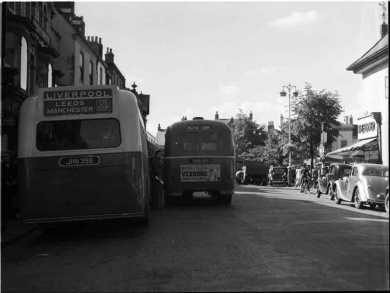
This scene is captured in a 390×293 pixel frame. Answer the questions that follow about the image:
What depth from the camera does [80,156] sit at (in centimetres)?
913

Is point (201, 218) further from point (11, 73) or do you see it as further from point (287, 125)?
point (287, 125)

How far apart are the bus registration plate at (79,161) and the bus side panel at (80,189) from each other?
0.07 metres

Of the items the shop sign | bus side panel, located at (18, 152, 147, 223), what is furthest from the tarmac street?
the shop sign

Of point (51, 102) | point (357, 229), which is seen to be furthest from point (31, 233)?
point (357, 229)

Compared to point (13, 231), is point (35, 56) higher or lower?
higher

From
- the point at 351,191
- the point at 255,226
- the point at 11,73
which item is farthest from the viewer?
the point at 351,191

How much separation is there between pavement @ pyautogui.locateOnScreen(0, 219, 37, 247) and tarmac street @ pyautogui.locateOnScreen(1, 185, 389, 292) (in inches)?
3.9

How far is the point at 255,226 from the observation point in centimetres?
1030

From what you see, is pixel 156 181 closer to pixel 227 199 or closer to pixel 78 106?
pixel 227 199

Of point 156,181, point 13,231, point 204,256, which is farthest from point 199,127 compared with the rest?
point 204,256

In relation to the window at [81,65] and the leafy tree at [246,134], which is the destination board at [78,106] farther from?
the leafy tree at [246,134]

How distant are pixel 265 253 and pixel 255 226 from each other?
3201 mm

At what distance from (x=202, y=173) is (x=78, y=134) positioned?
647 centimetres

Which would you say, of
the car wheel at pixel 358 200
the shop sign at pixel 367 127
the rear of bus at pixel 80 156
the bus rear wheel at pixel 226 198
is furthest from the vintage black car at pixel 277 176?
the rear of bus at pixel 80 156
